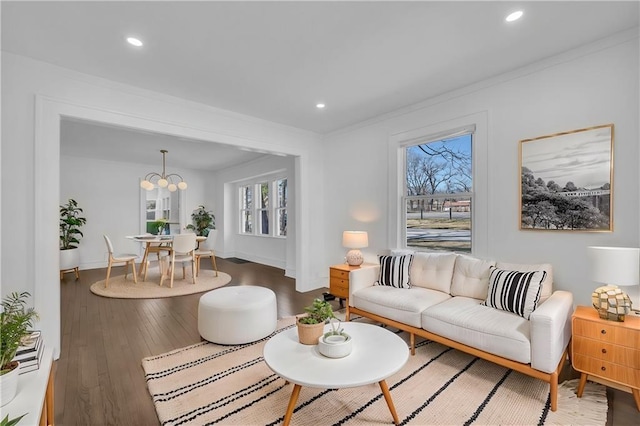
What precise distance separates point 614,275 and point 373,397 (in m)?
1.80

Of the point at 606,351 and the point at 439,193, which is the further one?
the point at 439,193

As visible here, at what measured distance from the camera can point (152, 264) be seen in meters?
7.27

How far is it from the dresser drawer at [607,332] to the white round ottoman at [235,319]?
2.50 meters

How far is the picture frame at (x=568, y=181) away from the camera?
2.41m

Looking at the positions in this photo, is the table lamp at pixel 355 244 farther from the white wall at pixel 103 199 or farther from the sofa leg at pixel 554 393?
the white wall at pixel 103 199

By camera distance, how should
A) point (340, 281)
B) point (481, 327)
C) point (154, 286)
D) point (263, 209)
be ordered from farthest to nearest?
point (263, 209) < point (154, 286) < point (340, 281) < point (481, 327)

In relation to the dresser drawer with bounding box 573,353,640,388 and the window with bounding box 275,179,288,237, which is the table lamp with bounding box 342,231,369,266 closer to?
the dresser drawer with bounding box 573,353,640,388

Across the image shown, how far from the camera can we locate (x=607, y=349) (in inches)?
76.8

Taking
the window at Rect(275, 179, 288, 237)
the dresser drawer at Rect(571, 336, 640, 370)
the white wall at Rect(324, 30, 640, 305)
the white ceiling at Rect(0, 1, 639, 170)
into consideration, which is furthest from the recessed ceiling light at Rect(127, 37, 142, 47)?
the window at Rect(275, 179, 288, 237)

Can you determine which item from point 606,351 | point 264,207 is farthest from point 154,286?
point 606,351

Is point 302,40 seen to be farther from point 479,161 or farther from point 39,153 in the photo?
point 39,153

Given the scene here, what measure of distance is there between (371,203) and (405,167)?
69 centimetres

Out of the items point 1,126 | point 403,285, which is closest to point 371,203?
point 403,285

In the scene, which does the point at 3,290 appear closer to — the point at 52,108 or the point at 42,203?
the point at 42,203
